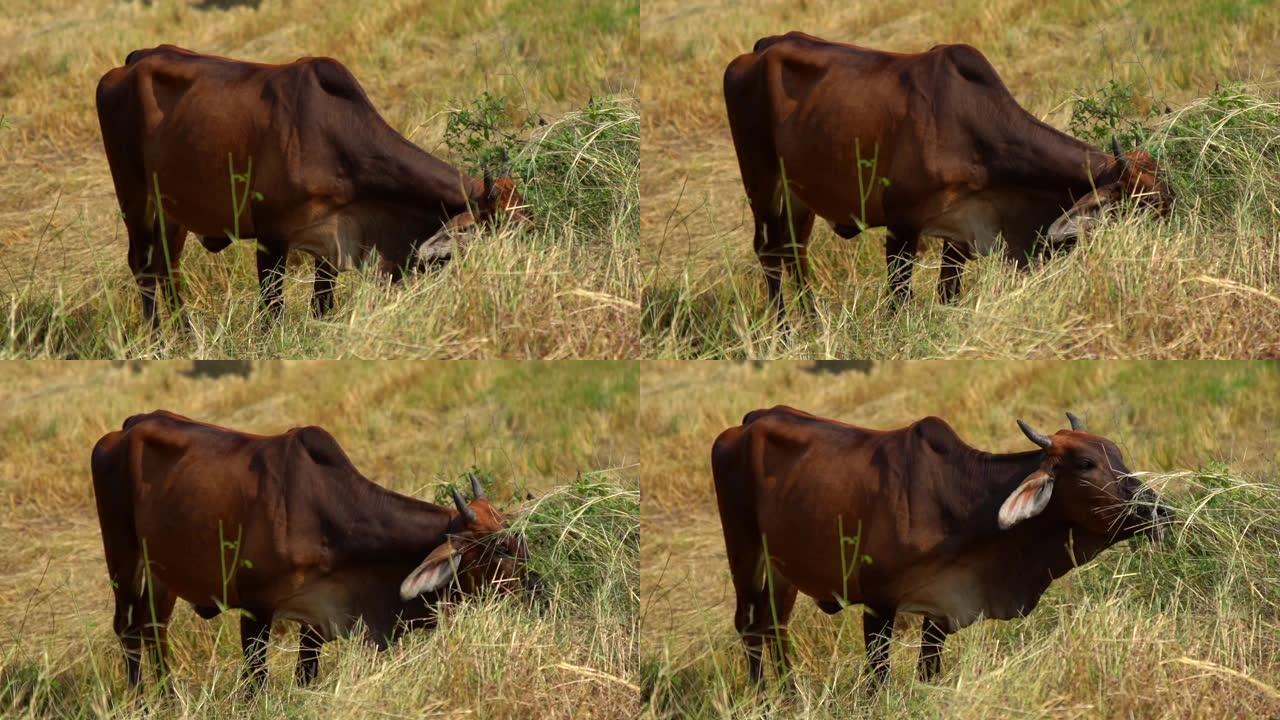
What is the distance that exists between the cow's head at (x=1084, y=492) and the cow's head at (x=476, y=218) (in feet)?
9.69

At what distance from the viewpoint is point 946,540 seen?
896 centimetres

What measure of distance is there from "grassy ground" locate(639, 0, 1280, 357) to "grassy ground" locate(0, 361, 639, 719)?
1.16m

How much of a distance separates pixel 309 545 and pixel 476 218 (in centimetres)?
195

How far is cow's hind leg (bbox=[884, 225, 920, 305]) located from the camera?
33.3ft

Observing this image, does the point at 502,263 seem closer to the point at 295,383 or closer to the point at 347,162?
the point at 347,162

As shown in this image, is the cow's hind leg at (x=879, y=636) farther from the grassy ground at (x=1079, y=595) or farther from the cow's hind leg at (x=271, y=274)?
the cow's hind leg at (x=271, y=274)

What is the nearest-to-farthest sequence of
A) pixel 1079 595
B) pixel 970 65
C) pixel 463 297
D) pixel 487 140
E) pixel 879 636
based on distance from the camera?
pixel 879 636, pixel 463 297, pixel 1079 595, pixel 970 65, pixel 487 140

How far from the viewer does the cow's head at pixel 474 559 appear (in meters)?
8.93

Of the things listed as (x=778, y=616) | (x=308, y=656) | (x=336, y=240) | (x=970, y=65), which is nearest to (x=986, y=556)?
(x=778, y=616)

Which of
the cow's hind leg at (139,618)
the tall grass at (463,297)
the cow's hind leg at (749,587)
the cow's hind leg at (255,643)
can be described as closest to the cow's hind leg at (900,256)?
the tall grass at (463,297)

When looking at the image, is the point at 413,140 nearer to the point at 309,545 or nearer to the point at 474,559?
the point at 309,545

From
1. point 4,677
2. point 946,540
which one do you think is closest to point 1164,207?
point 946,540

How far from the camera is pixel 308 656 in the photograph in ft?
30.4

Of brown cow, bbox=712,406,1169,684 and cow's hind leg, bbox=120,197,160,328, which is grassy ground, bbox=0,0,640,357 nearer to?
cow's hind leg, bbox=120,197,160,328
